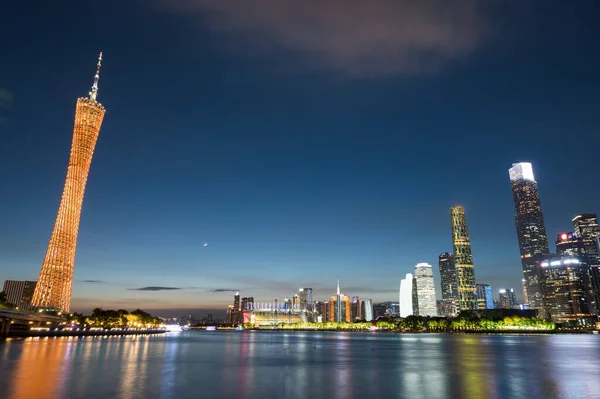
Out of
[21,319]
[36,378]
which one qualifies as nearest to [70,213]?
[21,319]

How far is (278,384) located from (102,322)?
174 metres

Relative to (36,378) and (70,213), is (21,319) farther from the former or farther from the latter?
(36,378)

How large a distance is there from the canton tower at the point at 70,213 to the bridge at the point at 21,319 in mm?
4377

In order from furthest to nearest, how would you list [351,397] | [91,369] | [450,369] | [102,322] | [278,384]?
[102,322] → [450,369] → [91,369] → [278,384] → [351,397]

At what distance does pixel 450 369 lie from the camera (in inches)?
1827

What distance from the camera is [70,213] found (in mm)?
97875

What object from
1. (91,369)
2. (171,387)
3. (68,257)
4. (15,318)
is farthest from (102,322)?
(171,387)

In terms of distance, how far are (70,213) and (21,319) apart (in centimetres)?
3426

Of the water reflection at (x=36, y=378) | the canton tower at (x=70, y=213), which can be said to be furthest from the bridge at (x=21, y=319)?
the water reflection at (x=36, y=378)

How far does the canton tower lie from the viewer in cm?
9744

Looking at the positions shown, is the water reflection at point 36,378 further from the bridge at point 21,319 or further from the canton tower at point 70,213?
the bridge at point 21,319

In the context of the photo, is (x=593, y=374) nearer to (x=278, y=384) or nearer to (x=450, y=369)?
Result: (x=450, y=369)

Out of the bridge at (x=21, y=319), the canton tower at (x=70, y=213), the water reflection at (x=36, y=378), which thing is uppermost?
the canton tower at (x=70, y=213)

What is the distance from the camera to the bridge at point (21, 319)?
320ft
